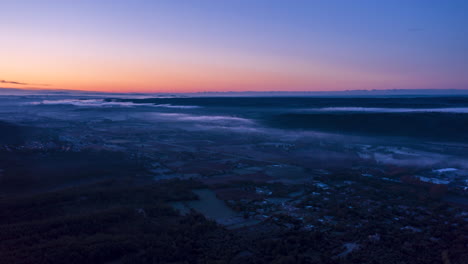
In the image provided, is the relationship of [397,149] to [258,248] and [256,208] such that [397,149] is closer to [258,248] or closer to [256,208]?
[256,208]

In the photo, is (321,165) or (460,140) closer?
(321,165)

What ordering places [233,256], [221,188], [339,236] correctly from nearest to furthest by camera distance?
1. [233,256]
2. [339,236]
3. [221,188]

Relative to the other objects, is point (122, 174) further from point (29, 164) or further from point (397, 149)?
point (397, 149)

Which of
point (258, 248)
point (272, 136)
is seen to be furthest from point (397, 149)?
point (258, 248)

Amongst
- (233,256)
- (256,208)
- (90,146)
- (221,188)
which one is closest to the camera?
(233,256)

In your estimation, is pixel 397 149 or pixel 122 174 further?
pixel 397 149

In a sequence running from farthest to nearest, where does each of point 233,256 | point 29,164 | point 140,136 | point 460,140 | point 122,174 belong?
point 140,136 → point 460,140 → point 29,164 → point 122,174 → point 233,256

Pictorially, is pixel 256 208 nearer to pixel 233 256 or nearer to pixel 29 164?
pixel 233 256

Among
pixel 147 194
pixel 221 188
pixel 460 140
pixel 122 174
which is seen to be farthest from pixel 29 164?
pixel 460 140

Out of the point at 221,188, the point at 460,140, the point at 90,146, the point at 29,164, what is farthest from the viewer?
the point at 460,140
